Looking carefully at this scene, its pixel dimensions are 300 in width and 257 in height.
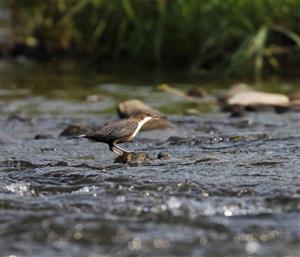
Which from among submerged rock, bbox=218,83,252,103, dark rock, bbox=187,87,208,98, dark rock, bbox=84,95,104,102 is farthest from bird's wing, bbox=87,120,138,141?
dark rock, bbox=84,95,104,102

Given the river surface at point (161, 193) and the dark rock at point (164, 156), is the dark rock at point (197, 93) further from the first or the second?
the dark rock at point (164, 156)

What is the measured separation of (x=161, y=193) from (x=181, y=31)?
23.1 feet

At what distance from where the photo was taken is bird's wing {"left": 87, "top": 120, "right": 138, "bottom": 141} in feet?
19.4

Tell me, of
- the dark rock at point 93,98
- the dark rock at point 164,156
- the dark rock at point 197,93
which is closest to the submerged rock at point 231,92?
the dark rock at point 197,93

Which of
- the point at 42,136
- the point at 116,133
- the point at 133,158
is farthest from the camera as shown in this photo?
the point at 42,136

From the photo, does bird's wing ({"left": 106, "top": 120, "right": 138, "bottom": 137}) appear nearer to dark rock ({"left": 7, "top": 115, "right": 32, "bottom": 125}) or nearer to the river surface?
the river surface

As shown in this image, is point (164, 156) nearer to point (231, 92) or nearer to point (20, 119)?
point (20, 119)

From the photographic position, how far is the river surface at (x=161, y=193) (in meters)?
4.05

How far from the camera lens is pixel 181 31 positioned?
38.3ft

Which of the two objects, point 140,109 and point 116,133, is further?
point 140,109

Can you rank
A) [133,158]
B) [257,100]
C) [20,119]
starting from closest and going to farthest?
[133,158], [20,119], [257,100]

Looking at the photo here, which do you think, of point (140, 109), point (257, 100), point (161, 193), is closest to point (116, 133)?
point (161, 193)

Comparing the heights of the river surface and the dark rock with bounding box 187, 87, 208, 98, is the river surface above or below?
above

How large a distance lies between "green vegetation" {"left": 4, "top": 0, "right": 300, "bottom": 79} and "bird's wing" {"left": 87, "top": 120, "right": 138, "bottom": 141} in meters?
5.03
